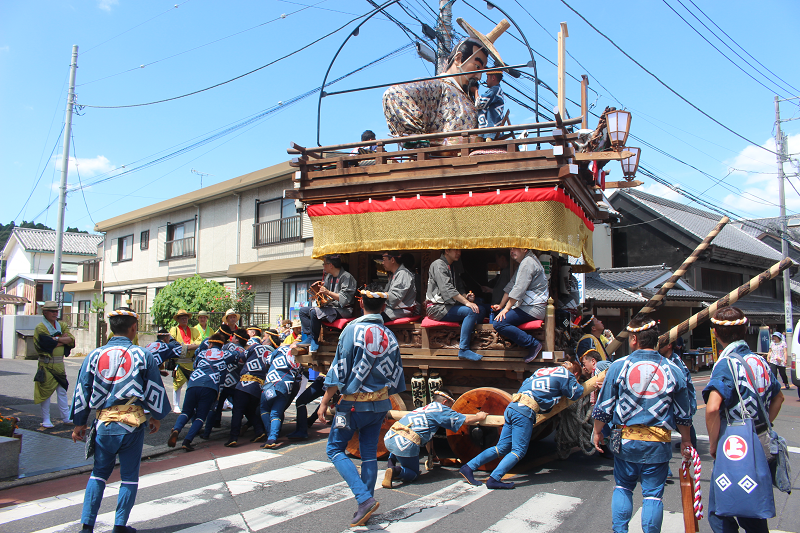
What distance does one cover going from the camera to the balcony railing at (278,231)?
18.3 m

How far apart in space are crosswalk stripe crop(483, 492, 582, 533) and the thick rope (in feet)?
3.69

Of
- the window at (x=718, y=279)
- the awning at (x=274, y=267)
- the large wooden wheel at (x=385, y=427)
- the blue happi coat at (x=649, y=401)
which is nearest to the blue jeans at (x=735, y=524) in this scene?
the blue happi coat at (x=649, y=401)

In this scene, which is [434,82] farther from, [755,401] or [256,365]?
[755,401]

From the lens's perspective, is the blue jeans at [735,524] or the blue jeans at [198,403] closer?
the blue jeans at [735,524]

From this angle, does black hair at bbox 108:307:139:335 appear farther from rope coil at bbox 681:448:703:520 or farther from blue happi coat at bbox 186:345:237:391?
rope coil at bbox 681:448:703:520

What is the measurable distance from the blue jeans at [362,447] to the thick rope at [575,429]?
260 centimetres

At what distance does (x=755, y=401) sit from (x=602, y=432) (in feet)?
3.63

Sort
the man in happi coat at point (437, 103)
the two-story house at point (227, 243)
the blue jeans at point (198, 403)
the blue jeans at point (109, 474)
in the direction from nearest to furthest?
the blue jeans at point (109, 474) → the blue jeans at point (198, 403) → the man in happi coat at point (437, 103) → the two-story house at point (227, 243)

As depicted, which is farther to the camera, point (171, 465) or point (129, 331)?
point (171, 465)

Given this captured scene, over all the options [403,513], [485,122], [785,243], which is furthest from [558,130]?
[785,243]

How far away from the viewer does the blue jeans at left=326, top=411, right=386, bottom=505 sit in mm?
4605

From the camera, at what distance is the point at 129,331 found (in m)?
4.62

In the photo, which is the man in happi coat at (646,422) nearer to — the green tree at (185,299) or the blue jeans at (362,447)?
the blue jeans at (362,447)

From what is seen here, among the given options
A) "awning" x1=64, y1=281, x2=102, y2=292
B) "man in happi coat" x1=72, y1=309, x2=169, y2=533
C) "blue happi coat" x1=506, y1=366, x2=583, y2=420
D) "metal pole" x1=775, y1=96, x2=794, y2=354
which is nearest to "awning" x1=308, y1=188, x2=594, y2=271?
"blue happi coat" x1=506, y1=366, x2=583, y2=420
